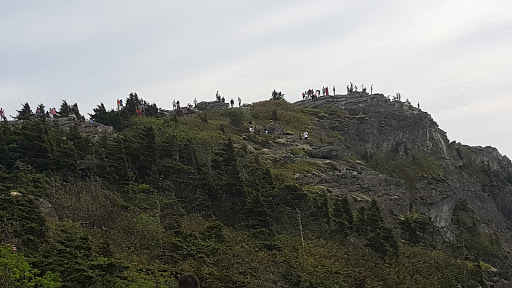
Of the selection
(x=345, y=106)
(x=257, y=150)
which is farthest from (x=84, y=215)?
(x=345, y=106)

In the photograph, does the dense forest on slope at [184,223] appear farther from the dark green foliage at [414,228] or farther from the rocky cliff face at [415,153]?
the rocky cliff face at [415,153]

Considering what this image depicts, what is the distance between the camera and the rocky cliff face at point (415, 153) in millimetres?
34875

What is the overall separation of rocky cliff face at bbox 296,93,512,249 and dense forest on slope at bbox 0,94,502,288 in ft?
8.37

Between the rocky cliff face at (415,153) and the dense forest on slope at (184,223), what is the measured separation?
255 centimetres

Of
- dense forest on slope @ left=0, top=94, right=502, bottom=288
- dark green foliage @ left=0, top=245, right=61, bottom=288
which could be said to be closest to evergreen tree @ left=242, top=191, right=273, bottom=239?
dense forest on slope @ left=0, top=94, right=502, bottom=288

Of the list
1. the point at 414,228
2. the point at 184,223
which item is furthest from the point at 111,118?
the point at 414,228

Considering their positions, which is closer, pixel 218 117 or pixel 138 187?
pixel 138 187

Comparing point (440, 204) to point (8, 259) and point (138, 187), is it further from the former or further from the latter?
point (8, 259)

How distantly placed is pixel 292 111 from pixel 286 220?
26002mm

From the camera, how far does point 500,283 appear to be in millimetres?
26906

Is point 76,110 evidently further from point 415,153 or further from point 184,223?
point 415,153

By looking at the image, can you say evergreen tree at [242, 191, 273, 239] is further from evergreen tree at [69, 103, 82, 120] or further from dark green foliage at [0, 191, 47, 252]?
evergreen tree at [69, 103, 82, 120]

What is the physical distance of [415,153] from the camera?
45.8m

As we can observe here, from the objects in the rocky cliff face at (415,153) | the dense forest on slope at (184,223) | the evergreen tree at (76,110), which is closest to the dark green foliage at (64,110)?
the evergreen tree at (76,110)
